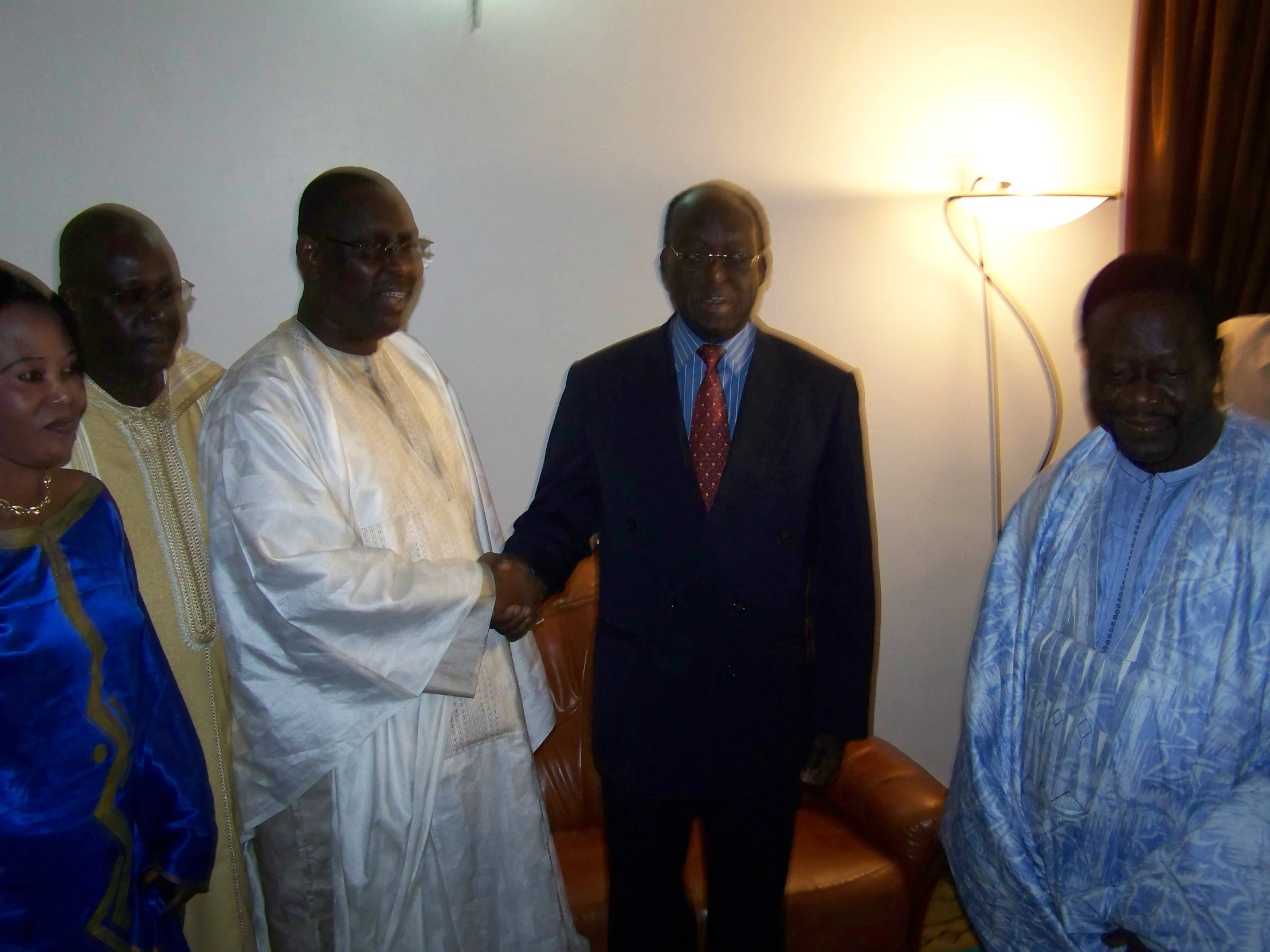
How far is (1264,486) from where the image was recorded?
1227mm

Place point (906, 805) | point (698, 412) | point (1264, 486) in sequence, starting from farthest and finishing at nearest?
point (906, 805) < point (698, 412) < point (1264, 486)

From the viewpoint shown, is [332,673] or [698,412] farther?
[698,412]

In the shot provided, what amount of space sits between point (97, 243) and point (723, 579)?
122cm

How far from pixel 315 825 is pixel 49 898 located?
1.40 ft

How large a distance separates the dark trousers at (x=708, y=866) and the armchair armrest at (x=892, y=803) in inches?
18.5

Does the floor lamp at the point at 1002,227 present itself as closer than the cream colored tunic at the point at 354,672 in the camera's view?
No

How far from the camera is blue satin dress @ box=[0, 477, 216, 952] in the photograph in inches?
48.2

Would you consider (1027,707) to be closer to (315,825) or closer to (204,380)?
(315,825)

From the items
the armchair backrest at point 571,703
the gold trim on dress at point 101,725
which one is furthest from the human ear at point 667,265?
the armchair backrest at point 571,703

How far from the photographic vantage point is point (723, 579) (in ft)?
5.21

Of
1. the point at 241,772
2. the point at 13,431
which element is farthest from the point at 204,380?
the point at 241,772

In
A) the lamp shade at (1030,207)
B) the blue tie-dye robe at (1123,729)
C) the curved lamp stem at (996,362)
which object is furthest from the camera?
the curved lamp stem at (996,362)

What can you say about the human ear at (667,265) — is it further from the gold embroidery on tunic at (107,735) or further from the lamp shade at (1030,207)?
the lamp shade at (1030,207)

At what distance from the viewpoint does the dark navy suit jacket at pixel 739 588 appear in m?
1.60
